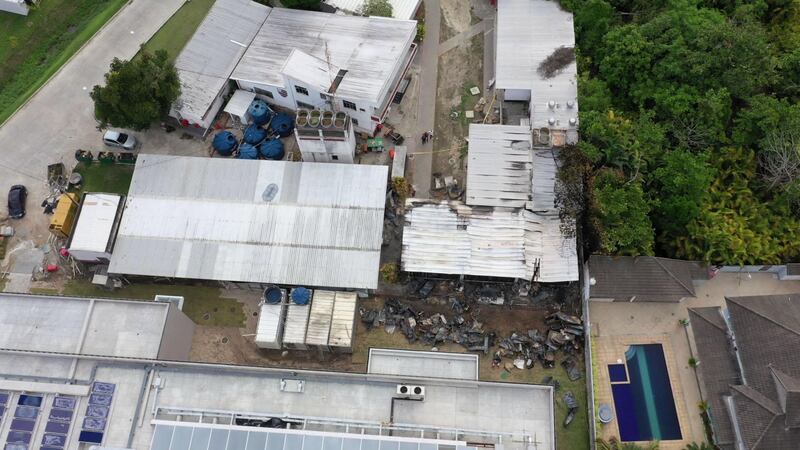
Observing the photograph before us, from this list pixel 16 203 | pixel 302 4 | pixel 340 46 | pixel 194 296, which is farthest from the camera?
pixel 302 4

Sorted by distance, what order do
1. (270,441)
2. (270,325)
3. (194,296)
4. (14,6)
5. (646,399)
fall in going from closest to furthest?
(270,441) < (646,399) < (270,325) < (194,296) < (14,6)

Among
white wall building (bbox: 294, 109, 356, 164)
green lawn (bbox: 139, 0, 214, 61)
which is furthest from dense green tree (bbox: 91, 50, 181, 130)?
white wall building (bbox: 294, 109, 356, 164)

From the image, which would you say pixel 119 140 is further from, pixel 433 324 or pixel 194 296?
pixel 433 324

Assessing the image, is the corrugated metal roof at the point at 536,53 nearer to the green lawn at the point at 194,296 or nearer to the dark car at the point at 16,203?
the green lawn at the point at 194,296

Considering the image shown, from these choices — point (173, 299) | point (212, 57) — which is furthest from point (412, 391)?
Answer: point (212, 57)

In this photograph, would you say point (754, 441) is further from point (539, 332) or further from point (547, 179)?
point (547, 179)

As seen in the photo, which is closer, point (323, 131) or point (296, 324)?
point (296, 324)

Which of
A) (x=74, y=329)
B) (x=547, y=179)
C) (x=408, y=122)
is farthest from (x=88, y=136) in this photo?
(x=547, y=179)

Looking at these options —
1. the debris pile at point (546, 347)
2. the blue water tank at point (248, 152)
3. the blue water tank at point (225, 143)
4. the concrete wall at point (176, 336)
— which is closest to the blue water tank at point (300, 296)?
the concrete wall at point (176, 336)
